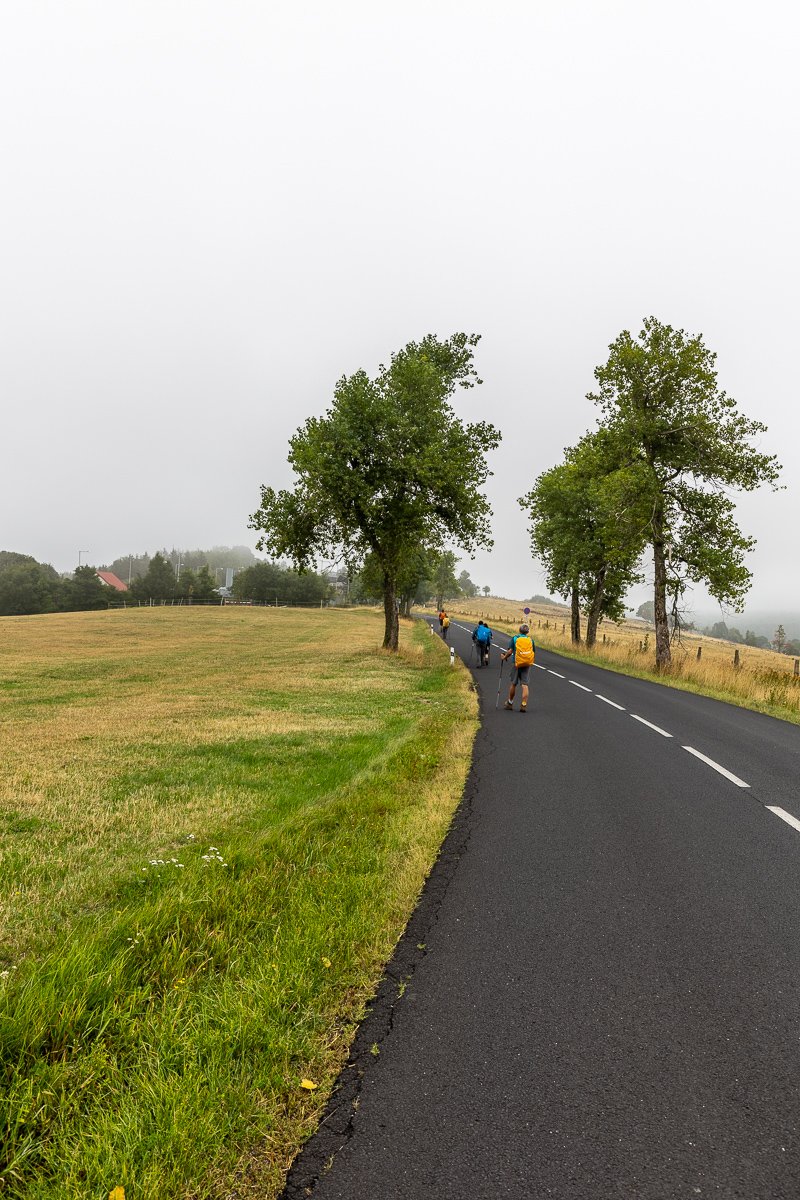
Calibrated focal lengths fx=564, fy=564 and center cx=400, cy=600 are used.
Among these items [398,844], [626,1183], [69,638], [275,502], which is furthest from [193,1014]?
[69,638]

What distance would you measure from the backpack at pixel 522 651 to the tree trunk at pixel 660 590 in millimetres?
11943

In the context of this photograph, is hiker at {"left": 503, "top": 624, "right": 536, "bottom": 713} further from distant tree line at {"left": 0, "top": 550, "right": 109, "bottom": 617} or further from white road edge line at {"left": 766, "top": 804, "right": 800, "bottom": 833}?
distant tree line at {"left": 0, "top": 550, "right": 109, "bottom": 617}

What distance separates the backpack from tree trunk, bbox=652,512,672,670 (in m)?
11.9

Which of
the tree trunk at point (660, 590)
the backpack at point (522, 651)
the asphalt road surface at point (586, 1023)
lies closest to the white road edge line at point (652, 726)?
the backpack at point (522, 651)

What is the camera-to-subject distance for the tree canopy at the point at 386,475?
23562 millimetres

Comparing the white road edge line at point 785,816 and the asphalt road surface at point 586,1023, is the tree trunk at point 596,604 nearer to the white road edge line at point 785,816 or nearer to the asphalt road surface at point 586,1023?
the white road edge line at point 785,816

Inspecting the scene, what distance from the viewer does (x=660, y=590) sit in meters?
23.1

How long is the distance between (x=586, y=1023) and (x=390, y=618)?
84.1 feet

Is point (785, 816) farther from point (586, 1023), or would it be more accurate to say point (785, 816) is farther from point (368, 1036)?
point (368, 1036)

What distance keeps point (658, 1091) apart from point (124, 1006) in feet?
8.92

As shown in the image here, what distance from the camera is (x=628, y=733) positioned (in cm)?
1100

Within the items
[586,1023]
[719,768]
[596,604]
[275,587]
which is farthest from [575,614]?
[275,587]

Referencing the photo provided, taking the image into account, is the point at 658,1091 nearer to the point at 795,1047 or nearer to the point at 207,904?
the point at 795,1047

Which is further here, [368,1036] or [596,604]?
[596,604]
